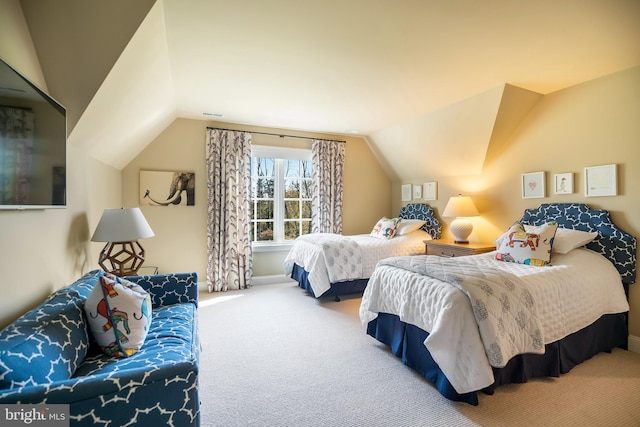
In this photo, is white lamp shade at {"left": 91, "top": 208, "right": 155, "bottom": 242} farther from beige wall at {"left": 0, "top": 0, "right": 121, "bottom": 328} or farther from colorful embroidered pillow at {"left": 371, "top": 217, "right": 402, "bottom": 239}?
colorful embroidered pillow at {"left": 371, "top": 217, "right": 402, "bottom": 239}

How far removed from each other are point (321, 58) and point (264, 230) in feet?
9.73

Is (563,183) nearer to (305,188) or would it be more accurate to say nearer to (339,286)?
(339,286)

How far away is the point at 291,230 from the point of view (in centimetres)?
496

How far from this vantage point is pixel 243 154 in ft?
14.5

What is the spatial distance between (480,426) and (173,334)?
1.84 m

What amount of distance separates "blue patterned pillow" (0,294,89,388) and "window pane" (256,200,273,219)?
3.24 meters

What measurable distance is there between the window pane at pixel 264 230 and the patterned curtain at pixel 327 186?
2.30ft

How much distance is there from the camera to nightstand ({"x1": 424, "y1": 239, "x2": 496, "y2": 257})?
3510 mm

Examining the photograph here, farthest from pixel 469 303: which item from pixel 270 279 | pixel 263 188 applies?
pixel 263 188

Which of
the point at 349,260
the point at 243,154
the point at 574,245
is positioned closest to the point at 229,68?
the point at 243,154

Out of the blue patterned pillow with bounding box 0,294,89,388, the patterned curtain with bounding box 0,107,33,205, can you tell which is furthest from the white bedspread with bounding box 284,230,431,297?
the patterned curtain with bounding box 0,107,33,205

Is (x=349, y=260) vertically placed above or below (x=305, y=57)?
below

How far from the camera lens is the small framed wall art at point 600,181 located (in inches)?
104

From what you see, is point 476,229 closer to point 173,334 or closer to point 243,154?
point 243,154
